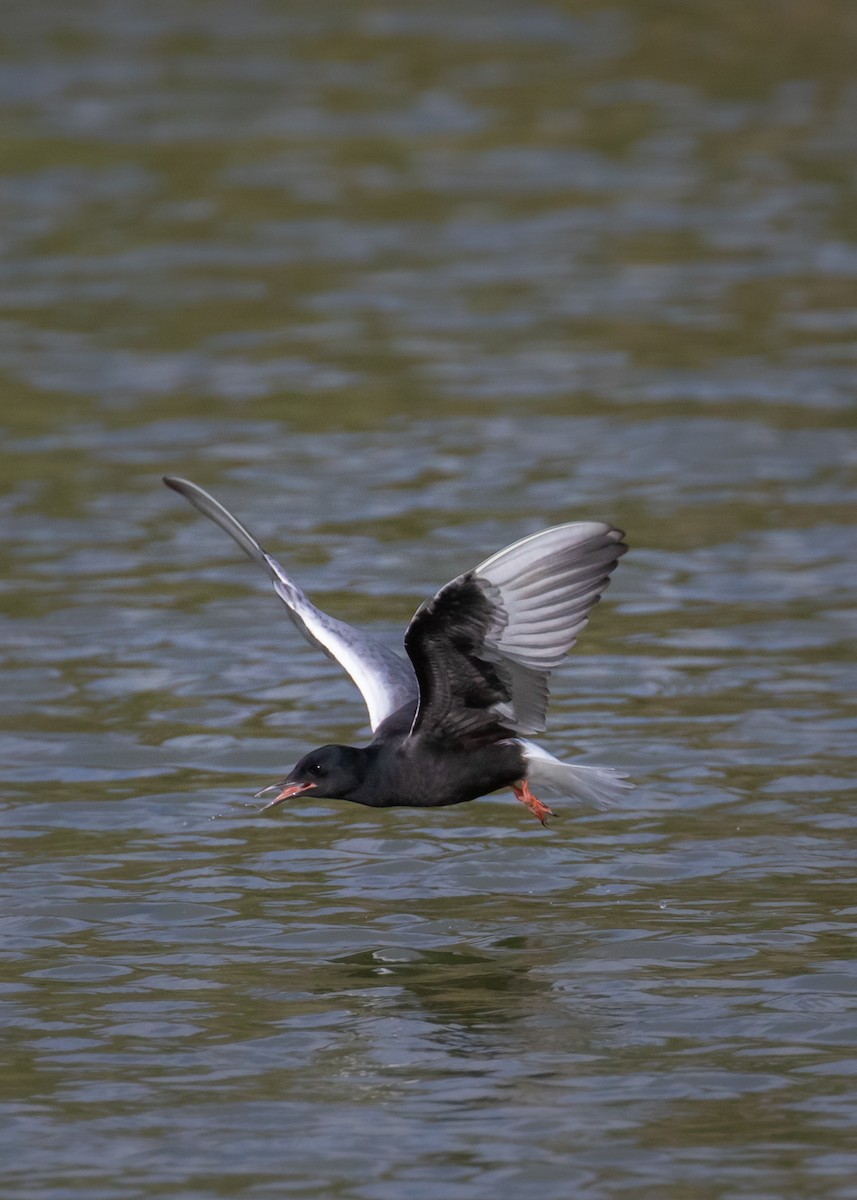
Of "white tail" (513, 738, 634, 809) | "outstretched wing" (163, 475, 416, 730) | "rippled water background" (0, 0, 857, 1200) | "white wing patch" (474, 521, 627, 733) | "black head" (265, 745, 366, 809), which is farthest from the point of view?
"outstretched wing" (163, 475, 416, 730)

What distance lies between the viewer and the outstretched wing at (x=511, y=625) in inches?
284

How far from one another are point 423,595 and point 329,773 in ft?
13.4

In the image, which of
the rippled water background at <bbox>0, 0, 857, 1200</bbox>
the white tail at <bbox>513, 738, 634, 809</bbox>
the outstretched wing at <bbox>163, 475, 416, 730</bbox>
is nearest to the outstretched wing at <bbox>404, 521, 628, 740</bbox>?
the white tail at <bbox>513, 738, 634, 809</bbox>

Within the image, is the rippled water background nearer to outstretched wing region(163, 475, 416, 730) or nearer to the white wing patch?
outstretched wing region(163, 475, 416, 730)

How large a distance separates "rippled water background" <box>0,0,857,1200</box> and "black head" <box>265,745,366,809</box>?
0.51 m

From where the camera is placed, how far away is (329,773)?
326 inches

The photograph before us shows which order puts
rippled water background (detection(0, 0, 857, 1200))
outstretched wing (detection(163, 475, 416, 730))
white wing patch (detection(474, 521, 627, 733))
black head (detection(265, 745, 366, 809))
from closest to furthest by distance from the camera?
rippled water background (detection(0, 0, 857, 1200)), white wing patch (detection(474, 521, 627, 733)), black head (detection(265, 745, 366, 809)), outstretched wing (detection(163, 475, 416, 730))

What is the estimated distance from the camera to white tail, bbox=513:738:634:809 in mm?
8031

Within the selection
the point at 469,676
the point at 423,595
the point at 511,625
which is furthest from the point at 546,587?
the point at 423,595

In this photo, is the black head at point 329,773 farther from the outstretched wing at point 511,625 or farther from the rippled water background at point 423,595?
the rippled water background at point 423,595

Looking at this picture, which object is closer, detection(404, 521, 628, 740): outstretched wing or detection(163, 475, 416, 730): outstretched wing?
detection(404, 521, 628, 740): outstretched wing

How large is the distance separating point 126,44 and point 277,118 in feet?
12.1

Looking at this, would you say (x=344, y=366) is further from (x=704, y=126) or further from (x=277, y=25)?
(x=277, y=25)

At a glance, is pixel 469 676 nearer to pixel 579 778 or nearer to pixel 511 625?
pixel 511 625
